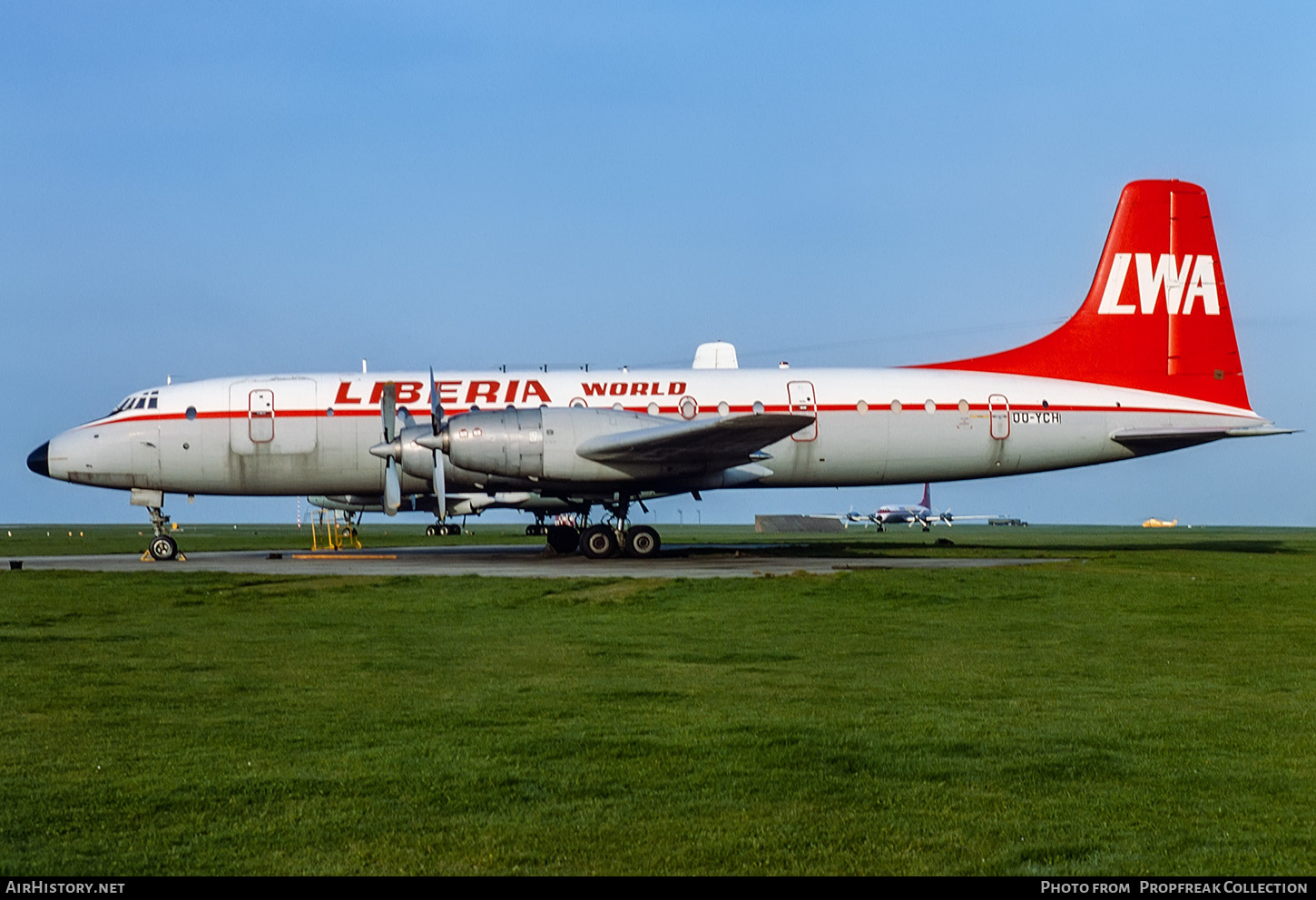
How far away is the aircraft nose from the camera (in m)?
29.7

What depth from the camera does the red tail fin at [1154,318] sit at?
31.2 m

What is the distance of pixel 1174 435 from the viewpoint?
30.1 meters

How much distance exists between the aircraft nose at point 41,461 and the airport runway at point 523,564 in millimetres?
2210

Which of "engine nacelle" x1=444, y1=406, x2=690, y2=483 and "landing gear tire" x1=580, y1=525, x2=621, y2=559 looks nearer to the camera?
"engine nacelle" x1=444, y1=406, x2=690, y2=483

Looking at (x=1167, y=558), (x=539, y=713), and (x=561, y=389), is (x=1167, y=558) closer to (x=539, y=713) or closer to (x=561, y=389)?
(x=561, y=389)

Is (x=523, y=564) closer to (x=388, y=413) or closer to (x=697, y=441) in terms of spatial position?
(x=697, y=441)

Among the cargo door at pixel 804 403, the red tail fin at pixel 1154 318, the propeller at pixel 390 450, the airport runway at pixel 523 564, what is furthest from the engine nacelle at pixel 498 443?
the red tail fin at pixel 1154 318

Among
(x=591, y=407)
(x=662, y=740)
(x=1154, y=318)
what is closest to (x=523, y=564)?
(x=591, y=407)

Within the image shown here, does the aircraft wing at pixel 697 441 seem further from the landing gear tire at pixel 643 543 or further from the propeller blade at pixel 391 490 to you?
the propeller blade at pixel 391 490

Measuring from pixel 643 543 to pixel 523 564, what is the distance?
3.04 m

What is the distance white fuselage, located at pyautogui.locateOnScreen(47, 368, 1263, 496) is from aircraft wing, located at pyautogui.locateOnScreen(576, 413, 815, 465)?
6.80 feet

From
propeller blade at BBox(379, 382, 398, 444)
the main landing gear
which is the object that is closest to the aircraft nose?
propeller blade at BBox(379, 382, 398, 444)

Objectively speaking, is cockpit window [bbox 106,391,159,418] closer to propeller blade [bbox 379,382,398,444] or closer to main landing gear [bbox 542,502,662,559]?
propeller blade [bbox 379,382,398,444]
